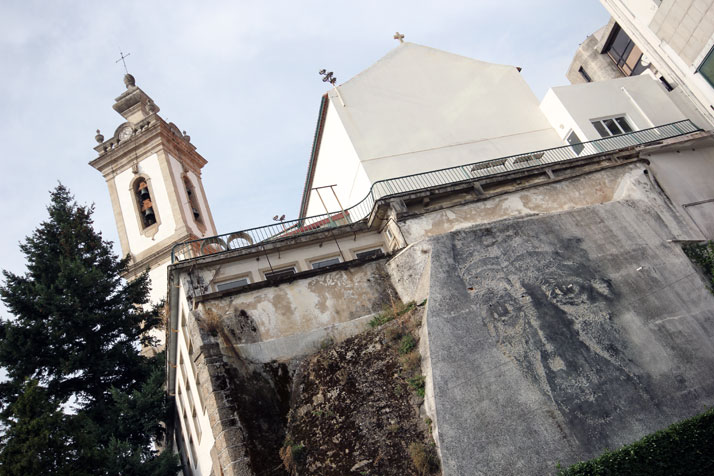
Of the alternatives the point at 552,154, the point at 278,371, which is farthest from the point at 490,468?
the point at 552,154

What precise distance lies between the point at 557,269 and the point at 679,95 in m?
13.2

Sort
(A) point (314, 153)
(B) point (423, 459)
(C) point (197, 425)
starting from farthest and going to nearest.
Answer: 1. (A) point (314, 153)
2. (C) point (197, 425)
3. (B) point (423, 459)

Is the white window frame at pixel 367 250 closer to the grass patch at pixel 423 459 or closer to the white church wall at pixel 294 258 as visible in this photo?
the white church wall at pixel 294 258

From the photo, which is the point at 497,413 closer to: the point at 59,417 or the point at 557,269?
the point at 557,269

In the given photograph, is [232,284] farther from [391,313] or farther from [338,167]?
[338,167]

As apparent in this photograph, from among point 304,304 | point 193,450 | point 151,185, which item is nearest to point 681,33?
point 304,304

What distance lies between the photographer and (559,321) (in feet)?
46.6

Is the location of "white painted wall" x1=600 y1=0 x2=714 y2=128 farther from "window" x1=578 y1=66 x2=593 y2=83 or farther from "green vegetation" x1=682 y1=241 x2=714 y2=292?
"window" x1=578 y1=66 x2=593 y2=83

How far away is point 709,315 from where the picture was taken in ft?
50.4

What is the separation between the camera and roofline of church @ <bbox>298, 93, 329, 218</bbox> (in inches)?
918

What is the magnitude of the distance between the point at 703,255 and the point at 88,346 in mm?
19989

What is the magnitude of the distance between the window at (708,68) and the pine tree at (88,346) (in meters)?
21.4

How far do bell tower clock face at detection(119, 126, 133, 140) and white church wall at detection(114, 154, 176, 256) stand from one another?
2.50m

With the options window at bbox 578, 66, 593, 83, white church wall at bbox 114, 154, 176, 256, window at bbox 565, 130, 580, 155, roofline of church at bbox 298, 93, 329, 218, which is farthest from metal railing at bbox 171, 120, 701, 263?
window at bbox 578, 66, 593, 83
